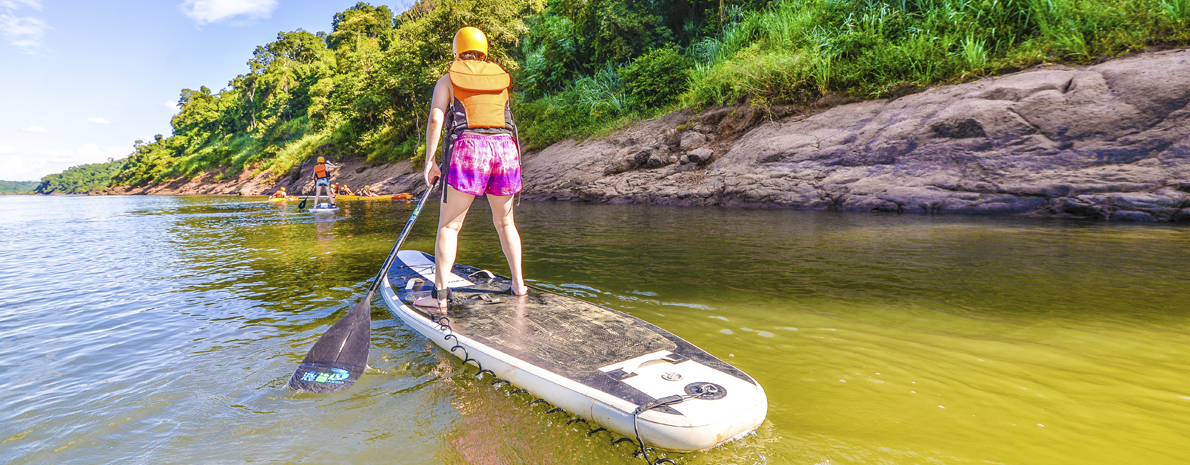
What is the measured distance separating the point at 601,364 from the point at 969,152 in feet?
32.0

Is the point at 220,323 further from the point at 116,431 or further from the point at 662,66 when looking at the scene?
the point at 662,66

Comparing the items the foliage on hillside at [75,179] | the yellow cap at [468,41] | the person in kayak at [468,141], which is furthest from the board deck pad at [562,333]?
the foliage on hillside at [75,179]

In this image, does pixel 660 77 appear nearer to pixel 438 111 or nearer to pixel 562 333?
pixel 438 111

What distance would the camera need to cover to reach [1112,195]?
304 inches

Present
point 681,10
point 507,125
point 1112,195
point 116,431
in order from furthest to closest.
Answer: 1. point 681,10
2. point 1112,195
3. point 507,125
4. point 116,431

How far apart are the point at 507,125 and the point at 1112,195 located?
9278 mm

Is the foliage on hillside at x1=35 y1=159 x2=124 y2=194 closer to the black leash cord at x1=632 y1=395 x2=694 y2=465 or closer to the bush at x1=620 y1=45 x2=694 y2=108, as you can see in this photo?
the bush at x1=620 y1=45 x2=694 y2=108

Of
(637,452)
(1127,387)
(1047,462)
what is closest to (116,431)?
(637,452)

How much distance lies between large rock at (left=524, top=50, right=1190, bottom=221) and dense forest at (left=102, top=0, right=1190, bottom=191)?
0.76m

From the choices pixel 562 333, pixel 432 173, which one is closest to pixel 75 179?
pixel 432 173

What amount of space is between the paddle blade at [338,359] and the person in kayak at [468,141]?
1.74 feet

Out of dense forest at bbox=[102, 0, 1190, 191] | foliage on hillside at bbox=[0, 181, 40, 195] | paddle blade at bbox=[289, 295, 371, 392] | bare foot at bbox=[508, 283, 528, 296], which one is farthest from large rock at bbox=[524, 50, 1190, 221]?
foliage on hillside at bbox=[0, 181, 40, 195]

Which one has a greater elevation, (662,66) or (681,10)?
(681,10)

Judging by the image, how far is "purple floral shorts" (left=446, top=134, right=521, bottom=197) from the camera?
3.23 metres
